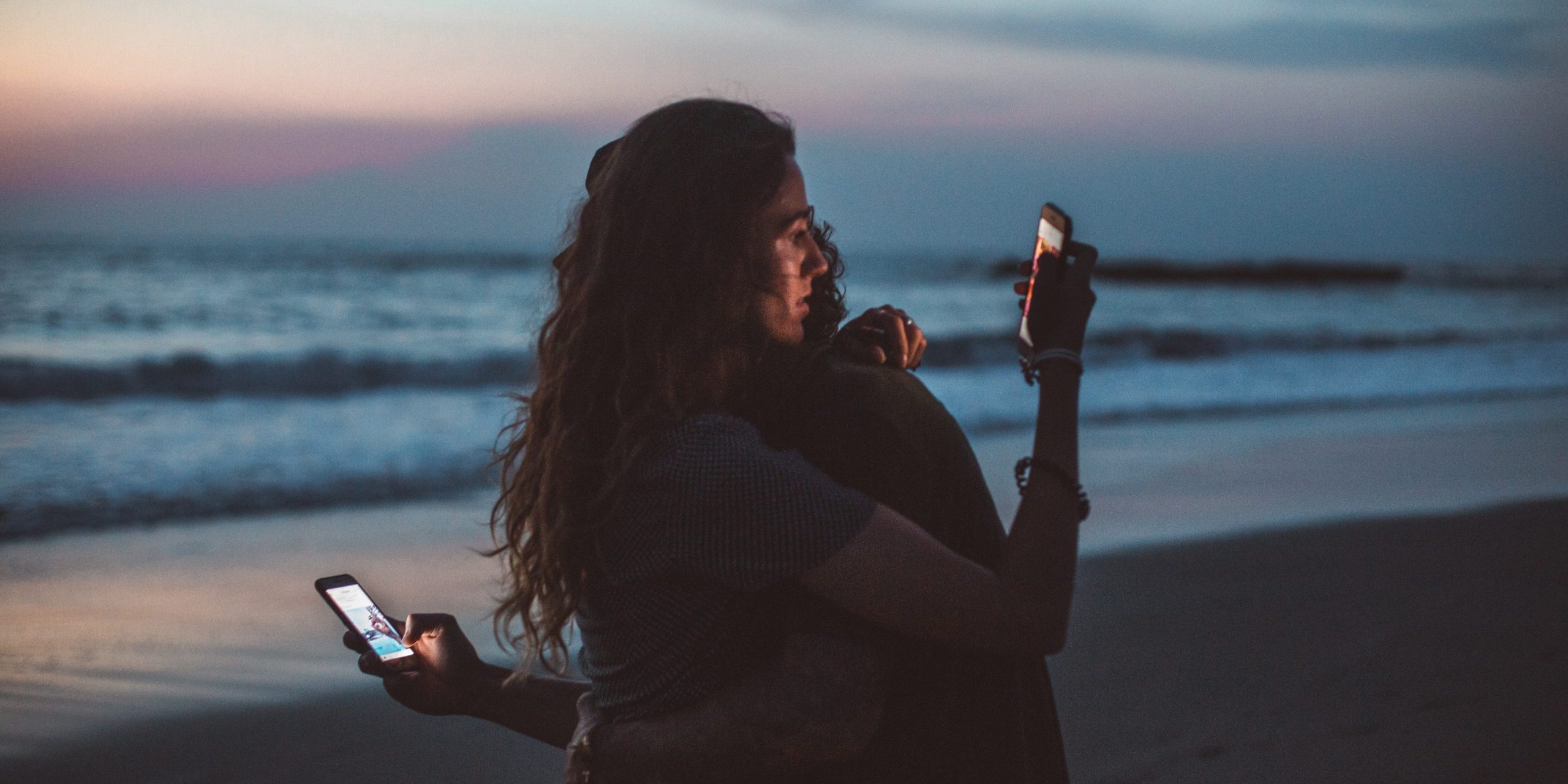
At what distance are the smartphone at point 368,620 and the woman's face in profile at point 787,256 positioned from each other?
114cm

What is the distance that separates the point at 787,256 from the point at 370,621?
1.26m

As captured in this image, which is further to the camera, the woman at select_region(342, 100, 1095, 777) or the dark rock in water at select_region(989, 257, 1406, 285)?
the dark rock in water at select_region(989, 257, 1406, 285)

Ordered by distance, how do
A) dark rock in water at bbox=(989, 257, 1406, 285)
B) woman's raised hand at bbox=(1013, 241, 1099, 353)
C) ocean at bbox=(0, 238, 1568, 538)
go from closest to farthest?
woman's raised hand at bbox=(1013, 241, 1099, 353), ocean at bbox=(0, 238, 1568, 538), dark rock in water at bbox=(989, 257, 1406, 285)

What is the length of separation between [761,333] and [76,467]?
8977 mm

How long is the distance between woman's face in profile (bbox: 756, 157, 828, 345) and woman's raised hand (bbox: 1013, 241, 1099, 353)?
0.30 meters

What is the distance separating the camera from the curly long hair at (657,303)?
5.53ft

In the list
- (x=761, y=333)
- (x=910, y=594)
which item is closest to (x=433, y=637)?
(x=761, y=333)

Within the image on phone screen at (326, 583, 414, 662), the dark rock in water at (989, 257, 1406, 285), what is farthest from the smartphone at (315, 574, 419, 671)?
the dark rock in water at (989, 257, 1406, 285)

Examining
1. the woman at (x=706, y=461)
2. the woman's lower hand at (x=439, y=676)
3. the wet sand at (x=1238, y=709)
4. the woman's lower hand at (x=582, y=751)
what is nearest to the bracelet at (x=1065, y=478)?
the woman at (x=706, y=461)

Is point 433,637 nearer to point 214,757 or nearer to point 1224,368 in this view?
point 214,757

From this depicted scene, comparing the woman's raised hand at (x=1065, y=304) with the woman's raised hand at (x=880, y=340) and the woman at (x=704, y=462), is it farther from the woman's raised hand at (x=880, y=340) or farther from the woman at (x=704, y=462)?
the woman's raised hand at (x=880, y=340)

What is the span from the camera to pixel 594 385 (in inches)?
68.8

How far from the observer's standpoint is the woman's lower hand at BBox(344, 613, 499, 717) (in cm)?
242

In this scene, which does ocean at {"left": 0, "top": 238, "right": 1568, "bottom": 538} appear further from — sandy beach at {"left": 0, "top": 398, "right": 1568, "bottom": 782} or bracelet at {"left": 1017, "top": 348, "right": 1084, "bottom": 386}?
sandy beach at {"left": 0, "top": 398, "right": 1568, "bottom": 782}
